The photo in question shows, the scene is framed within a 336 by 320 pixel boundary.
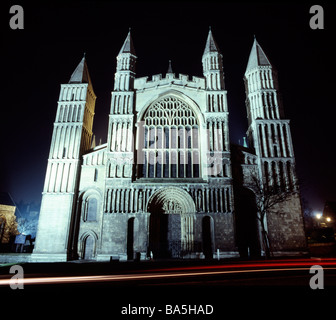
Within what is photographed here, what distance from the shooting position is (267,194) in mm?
20234

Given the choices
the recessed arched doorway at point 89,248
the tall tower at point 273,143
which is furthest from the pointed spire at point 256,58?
the recessed arched doorway at point 89,248

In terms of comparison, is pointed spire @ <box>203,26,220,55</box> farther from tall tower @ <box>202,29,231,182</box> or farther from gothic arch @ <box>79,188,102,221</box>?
gothic arch @ <box>79,188,102,221</box>

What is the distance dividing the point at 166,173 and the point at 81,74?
15958mm

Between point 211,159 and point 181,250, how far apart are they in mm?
8885

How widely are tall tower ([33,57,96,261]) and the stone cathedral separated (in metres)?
0.11

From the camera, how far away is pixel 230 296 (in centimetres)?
531

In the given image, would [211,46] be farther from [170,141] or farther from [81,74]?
[81,74]

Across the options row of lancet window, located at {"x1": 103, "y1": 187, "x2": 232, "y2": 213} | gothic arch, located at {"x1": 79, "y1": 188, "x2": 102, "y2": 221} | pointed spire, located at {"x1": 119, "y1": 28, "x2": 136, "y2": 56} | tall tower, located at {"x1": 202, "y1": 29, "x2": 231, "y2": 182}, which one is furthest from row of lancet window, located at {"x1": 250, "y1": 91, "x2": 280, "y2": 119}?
gothic arch, located at {"x1": 79, "y1": 188, "x2": 102, "y2": 221}

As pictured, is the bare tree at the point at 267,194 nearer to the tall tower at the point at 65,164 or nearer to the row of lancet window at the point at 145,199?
the row of lancet window at the point at 145,199

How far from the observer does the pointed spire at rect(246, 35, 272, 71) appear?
27.1 m

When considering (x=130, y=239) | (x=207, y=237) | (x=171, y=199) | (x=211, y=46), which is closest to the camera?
(x=207, y=237)

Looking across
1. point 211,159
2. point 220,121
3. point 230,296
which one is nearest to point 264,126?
point 220,121

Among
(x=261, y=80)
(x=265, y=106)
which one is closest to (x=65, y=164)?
(x=265, y=106)
